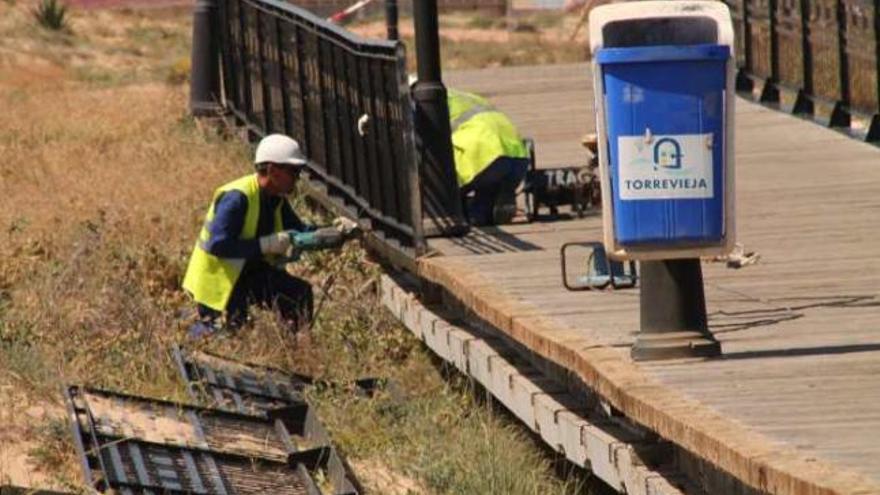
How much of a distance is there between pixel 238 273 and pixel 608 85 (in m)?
6.26

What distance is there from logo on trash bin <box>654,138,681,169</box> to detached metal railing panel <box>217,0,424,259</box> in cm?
504

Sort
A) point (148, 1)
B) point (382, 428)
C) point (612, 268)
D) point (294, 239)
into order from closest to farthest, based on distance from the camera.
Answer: point (612, 268)
point (382, 428)
point (294, 239)
point (148, 1)

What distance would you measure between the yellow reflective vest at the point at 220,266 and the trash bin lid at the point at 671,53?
241 inches

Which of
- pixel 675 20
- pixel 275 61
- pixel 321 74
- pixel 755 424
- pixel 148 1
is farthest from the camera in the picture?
pixel 148 1

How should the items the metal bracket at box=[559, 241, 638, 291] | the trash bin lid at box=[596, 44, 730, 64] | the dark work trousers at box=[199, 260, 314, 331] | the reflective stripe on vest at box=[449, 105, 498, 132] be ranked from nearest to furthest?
the trash bin lid at box=[596, 44, 730, 64], the metal bracket at box=[559, 241, 638, 291], the dark work trousers at box=[199, 260, 314, 331], the reflective stripe on vest at box=[449, 105, 498, 132]

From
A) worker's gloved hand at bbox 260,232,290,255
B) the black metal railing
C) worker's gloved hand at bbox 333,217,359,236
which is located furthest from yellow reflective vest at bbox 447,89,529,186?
the black metal railing

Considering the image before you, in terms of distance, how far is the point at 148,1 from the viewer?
198 feet

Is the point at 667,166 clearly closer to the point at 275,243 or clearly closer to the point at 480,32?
the point at 275,243

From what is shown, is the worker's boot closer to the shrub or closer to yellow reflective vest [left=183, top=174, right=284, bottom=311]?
yellow reflective vest [left=183, top=174, right=284, bottom=311]

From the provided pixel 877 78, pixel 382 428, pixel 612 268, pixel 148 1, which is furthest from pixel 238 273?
pixel 148 1

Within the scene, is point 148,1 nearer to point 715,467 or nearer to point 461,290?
point 461,290

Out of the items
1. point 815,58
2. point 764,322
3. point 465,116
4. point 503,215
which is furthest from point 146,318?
point 815,58

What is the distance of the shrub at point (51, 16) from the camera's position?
50812mm

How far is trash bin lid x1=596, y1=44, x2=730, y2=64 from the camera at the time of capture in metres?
9.47
